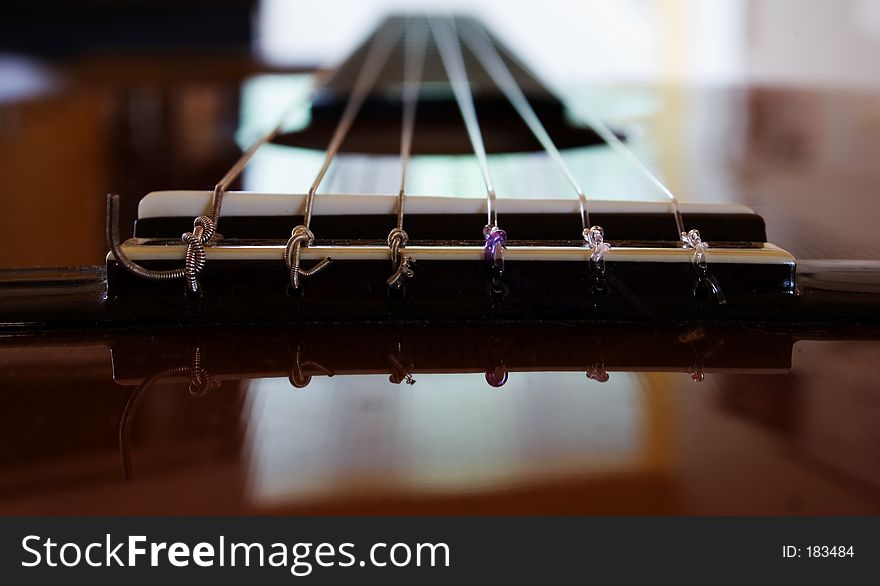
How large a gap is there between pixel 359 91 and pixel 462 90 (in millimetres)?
114

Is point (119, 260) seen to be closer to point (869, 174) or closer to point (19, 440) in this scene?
point (19, 440)

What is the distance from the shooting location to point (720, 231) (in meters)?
0.46

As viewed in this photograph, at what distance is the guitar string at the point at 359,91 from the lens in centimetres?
48

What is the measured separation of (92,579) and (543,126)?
647 millimetres

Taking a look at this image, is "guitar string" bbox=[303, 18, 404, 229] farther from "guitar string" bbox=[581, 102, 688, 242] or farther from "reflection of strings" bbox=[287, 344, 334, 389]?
"guitar string" bbox=[581, 102, 688, 242]

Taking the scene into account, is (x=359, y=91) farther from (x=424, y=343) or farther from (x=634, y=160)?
(x=424, y=343)

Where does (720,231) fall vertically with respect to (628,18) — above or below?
below

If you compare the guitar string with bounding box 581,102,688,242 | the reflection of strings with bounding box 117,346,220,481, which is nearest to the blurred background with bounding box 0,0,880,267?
the guitar string with bounding box 581,102,688,242

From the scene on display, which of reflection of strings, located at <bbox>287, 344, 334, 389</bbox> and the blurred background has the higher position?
the blurred background

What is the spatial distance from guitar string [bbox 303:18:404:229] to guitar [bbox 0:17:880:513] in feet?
0.06

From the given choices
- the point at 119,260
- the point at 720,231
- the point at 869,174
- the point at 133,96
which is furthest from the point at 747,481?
the point at 133,96

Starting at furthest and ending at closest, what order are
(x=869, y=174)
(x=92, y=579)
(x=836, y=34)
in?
(x=836, y=34) → (x=869, y=174) → (x=92, y=579)

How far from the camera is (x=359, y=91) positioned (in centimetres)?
97

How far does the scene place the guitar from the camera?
30 cm
